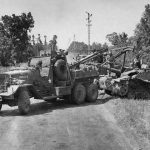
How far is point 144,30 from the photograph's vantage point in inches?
1734

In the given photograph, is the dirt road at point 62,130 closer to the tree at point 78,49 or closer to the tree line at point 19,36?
the tree at point 78,49

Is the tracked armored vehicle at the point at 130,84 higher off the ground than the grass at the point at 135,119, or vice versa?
the tracked armored vehicle at the point at 130,84

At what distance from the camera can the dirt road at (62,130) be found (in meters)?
8.55

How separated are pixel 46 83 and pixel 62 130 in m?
4.90

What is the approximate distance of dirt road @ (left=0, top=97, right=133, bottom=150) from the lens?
8.55 meters

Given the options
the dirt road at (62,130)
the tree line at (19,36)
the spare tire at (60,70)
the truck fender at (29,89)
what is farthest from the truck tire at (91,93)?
the tree line at (19,36)

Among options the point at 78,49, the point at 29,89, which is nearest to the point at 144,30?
the point at 29,89

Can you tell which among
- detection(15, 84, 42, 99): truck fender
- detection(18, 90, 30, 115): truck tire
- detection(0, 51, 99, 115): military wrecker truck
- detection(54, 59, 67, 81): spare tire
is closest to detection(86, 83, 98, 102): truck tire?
detection(0, 51, 99, 115): military wrecker truck

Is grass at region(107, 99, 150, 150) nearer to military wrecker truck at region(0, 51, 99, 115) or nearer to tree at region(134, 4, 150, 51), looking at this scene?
military wrecker truck at region(0, 51, 99, 115)

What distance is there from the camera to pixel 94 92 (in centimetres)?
1670

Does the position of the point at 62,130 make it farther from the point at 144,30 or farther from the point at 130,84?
the point at 144,30

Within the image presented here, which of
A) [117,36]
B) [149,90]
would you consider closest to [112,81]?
[149,90]

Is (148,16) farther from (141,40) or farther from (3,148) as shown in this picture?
(3,148)

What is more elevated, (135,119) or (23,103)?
(23,103)
